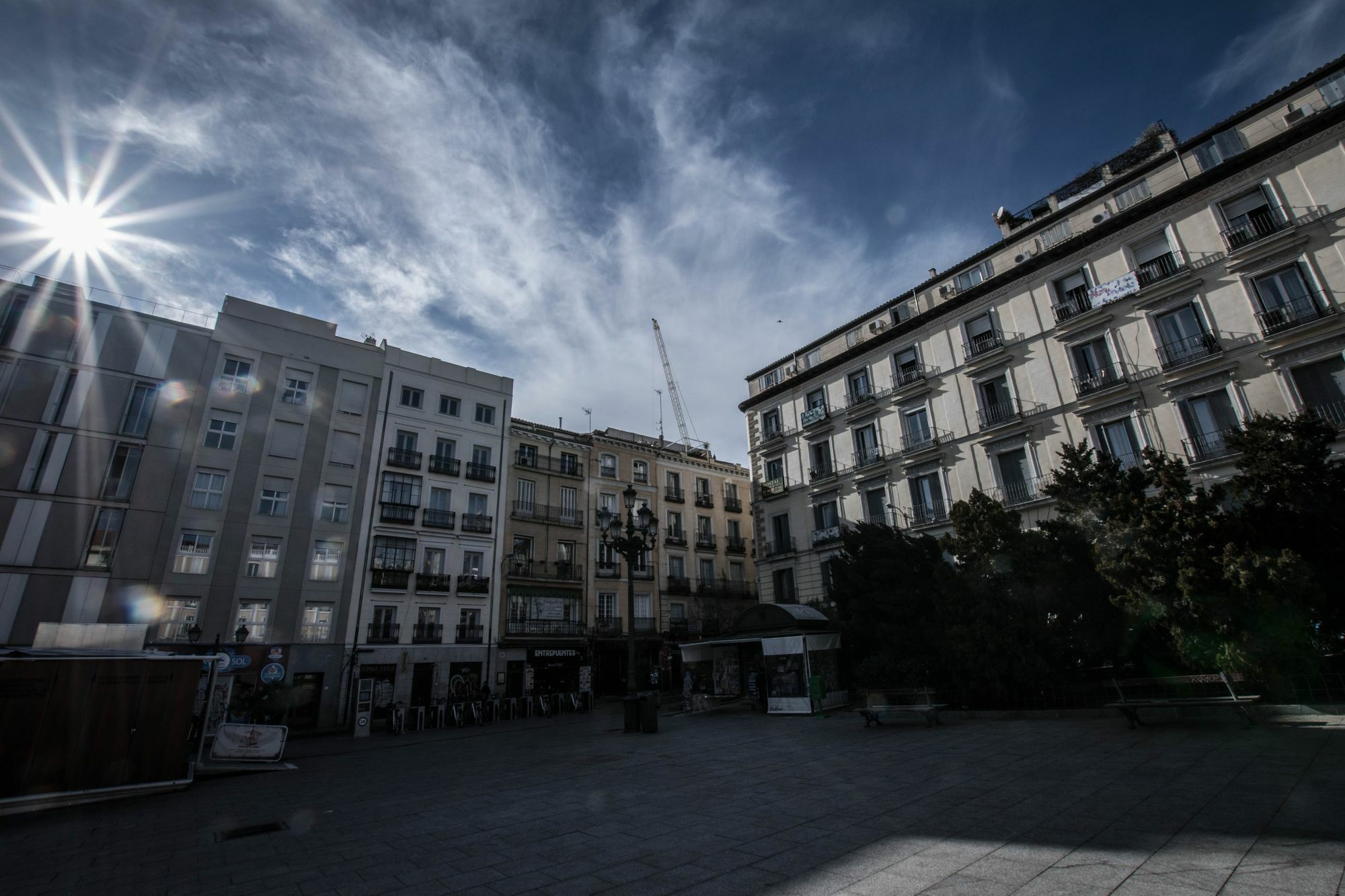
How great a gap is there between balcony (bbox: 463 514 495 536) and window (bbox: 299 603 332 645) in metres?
7.43

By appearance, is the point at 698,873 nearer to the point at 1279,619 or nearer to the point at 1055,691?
the point at 1279,619

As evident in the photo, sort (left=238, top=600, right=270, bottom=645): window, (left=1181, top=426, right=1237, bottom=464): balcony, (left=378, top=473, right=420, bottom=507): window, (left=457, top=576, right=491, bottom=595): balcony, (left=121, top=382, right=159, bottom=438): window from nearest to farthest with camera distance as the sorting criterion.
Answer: (left=1181, top=426, right=1237, bottom=464): balcony → (left=238, top=600, right=270, bottom=645): window → (left=121, top=382, right=159, bottom=438): window → (left=378, top=473, right=420, bottom=507): window → (left=457, top=576, right=491, bottom=595): balcony

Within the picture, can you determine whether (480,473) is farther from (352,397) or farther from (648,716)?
(648,716)

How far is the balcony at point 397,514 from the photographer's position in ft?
99.2

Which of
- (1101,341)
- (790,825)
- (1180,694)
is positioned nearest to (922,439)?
(1101,341)

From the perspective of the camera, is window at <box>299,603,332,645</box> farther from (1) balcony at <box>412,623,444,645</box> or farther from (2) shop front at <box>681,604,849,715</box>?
(2) shop front at <box>681,604,849,715</box>

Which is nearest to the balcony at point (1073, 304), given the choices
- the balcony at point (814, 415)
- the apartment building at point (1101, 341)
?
the apartment building at point (1101, 341)

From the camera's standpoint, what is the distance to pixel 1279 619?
10.8m

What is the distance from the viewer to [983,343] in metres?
26.4

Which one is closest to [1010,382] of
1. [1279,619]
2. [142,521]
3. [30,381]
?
[1279,619]

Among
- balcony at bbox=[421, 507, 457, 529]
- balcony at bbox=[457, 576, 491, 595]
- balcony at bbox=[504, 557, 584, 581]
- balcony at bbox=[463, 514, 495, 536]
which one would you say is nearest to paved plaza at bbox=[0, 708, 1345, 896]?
balcony at bbox=[457, 576, 491, 595]

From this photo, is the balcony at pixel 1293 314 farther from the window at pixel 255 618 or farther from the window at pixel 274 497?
the window at pixel 255 618

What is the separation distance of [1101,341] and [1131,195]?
578cm

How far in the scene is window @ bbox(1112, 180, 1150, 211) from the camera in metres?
22.7
